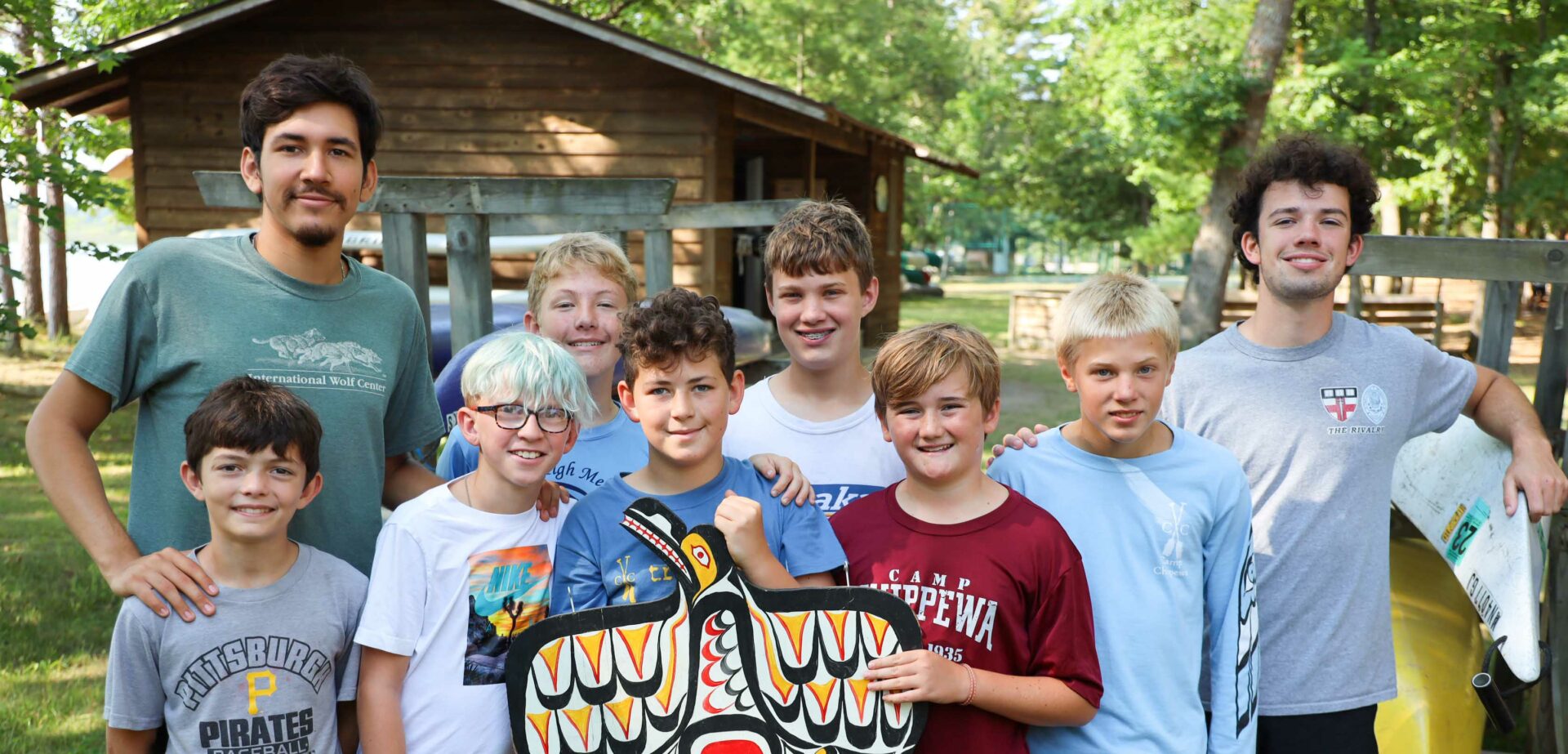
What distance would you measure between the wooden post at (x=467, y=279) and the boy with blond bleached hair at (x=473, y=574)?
7.51 ft

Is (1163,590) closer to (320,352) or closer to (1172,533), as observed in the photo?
(1172,533)

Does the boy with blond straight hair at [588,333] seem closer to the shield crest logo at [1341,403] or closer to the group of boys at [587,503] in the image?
the group of boys at [587,503]

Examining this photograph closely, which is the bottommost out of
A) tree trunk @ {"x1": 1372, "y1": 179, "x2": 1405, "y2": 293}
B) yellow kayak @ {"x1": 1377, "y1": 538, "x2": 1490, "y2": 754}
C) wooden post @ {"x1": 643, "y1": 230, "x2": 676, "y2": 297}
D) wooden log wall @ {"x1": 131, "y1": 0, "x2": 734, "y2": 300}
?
yellow kayak @ {"x1": 1377, "y1": 538, "x2": 1490, "y2": 754}

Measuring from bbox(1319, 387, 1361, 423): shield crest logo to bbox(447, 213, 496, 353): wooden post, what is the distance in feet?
10.2

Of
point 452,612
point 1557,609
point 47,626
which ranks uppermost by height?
point 452,612

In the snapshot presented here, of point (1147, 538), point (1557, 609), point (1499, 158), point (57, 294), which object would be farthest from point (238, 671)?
point (1499, 158)

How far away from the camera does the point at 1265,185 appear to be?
3.06 metres

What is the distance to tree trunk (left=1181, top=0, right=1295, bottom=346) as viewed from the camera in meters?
14.7

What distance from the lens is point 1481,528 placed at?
342cm

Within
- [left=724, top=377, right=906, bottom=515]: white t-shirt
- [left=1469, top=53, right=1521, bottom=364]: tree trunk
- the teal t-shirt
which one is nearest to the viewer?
the teal t-shirt

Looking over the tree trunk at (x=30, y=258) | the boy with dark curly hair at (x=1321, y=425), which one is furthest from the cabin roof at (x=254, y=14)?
the boy with dark curly hair at (x=1321, y=425)

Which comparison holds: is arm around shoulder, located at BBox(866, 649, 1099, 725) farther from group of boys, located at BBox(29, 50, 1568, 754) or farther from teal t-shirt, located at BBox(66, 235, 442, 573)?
teal t-shirt, located at BBox(66, 235, 442, 573)

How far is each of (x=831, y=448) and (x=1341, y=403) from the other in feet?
4.44

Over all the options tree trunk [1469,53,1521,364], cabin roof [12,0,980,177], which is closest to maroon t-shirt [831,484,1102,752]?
cabin roof [12,0,980,177]
